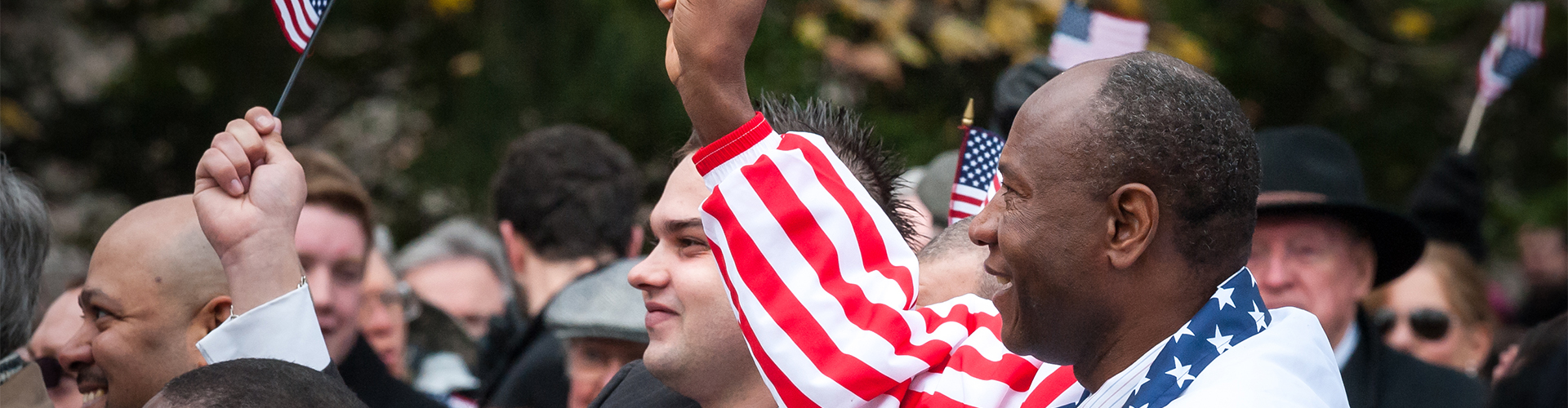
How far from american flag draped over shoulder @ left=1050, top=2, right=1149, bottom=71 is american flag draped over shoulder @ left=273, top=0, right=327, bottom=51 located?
171 cm

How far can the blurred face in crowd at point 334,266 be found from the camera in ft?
11.3

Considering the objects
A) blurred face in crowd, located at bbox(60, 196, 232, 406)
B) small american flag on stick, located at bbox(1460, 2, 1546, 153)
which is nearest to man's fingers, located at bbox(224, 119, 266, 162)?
blurred face in crowd, located at bbox(60, 196, 232, 406)

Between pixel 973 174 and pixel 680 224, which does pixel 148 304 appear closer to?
pixel 680 224

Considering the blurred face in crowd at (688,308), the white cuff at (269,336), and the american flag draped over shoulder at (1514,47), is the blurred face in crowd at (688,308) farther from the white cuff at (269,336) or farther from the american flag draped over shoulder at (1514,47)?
the american flag draped over shoulder at (1514,47)

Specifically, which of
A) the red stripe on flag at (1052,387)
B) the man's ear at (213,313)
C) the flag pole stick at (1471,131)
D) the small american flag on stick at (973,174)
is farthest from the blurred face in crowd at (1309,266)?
the man's ear at (213,313)

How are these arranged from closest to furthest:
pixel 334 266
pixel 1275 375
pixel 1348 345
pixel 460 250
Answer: pixel 1275 375
pixel 1348 345
pixel 334 266
pixel 460 250

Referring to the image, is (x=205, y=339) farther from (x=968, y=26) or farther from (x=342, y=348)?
(x=968, y=26)

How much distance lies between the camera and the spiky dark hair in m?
2.31

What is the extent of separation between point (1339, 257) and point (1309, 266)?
0.33 ft

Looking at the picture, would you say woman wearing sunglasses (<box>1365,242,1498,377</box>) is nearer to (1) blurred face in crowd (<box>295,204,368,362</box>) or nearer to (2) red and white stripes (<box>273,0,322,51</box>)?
(1) blurred face in crowd (<box>295,204,368,362</box>)

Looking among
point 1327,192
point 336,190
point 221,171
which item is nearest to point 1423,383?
point 1327,192

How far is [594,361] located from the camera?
3482mm

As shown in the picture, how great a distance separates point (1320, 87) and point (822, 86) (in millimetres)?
3922

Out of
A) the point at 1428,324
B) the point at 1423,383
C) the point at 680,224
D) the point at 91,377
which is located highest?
the point at 680,224
